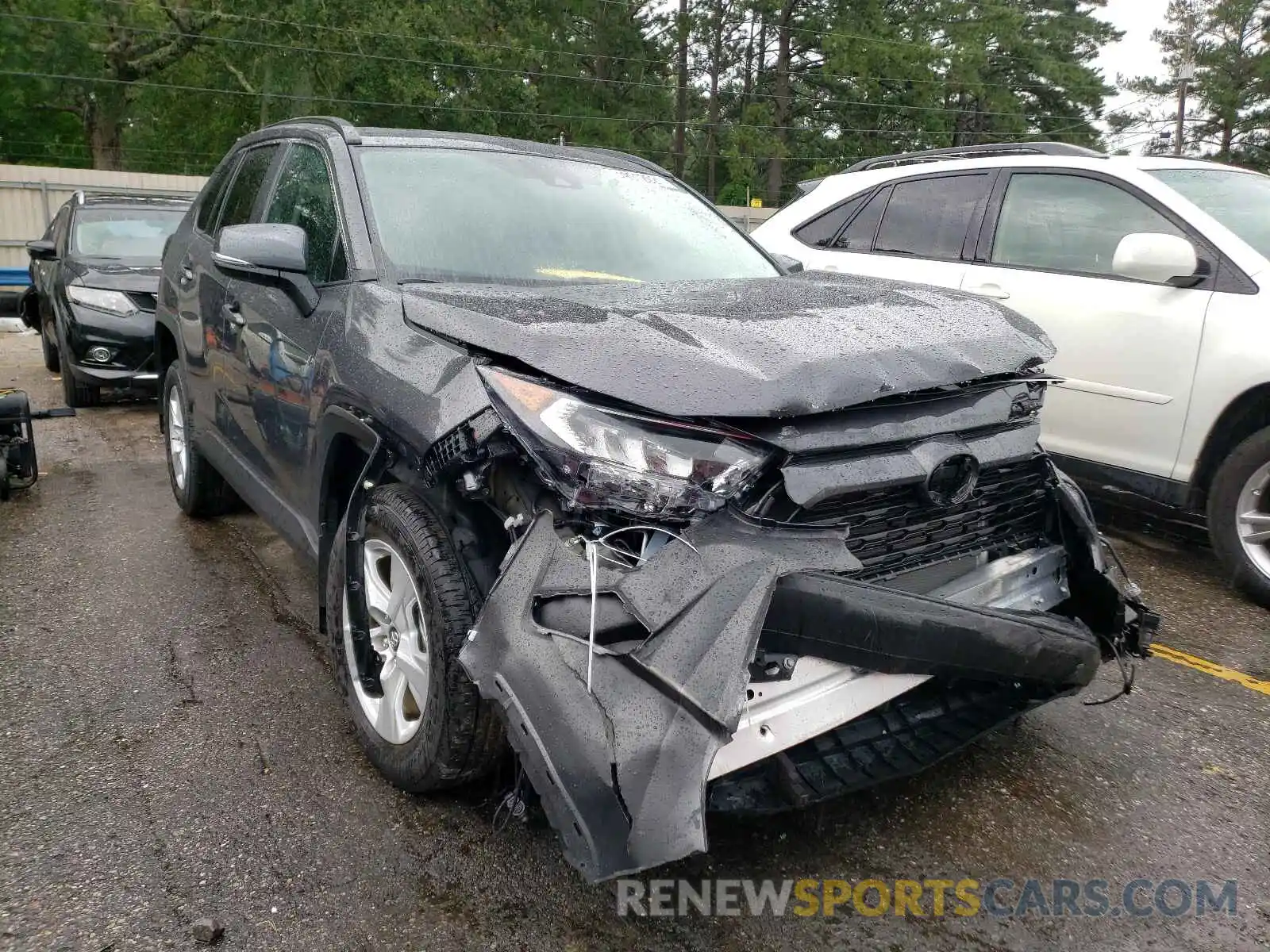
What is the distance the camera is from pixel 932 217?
566 cm

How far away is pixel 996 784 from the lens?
2.79 m

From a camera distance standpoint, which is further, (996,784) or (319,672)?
(319,672)

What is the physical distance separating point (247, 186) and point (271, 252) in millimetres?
1567

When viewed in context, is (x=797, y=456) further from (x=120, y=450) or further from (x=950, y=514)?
(x=120, y=450)

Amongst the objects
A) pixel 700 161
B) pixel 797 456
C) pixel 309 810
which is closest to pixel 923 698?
pixel 797 456

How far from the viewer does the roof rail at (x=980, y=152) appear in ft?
17.0

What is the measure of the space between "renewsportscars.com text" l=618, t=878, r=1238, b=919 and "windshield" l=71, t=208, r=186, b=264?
8460 millimetres

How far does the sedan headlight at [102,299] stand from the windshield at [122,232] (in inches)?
31.1

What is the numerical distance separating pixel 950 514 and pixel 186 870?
6.82ft

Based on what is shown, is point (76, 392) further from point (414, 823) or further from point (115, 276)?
point (414, 823)

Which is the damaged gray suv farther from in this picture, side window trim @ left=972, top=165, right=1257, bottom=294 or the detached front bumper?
side window trim @ left=972, top=165, right=1257, bottom=294

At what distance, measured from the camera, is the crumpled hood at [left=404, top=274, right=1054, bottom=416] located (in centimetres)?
208

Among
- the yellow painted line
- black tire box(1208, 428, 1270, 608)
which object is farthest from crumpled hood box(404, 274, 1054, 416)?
black tire box(1208, 428, 1270, 608)

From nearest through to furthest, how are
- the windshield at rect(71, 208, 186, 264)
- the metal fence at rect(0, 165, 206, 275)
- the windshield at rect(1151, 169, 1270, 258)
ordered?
1. the windshield at rect(1151, 169, 1270, 258)
2. the windshield at rect(71, 208, 186, 264)
3. the metal fence at rect(0, 165, 206, 275)
